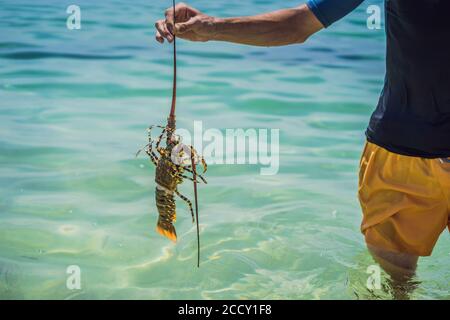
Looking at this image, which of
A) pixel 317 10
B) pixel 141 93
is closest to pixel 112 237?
pixel 317 10

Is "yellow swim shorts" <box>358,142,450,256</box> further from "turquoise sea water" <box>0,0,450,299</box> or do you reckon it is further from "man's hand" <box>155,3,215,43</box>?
"man's hand" <box>155,3,215,43</box>

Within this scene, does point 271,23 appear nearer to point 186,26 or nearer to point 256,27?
point 256,27

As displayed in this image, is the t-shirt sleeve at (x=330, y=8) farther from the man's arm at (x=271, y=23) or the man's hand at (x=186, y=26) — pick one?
the man's hand at (x=186, y=26)

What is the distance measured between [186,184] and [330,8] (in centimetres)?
226

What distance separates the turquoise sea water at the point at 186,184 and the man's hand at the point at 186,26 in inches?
46.4

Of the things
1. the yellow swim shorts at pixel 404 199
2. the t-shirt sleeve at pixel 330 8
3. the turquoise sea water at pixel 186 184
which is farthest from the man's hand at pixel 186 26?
the turquoise sea water at pixel 186 184

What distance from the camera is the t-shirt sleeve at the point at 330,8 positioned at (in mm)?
2803

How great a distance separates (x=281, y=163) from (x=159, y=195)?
2.61 m

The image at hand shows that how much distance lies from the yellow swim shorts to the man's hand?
0.68 m

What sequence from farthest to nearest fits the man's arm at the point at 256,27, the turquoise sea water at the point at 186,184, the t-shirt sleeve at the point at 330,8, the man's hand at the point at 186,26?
the turquoise sea water at the point at 186,184 < the t-shirt sleeve at the point at 330,8 < the man's arm at the point at 256,27 < the man's hand at the point at 186,26

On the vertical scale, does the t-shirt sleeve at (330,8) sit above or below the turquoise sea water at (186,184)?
above

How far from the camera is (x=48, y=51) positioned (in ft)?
28.3
